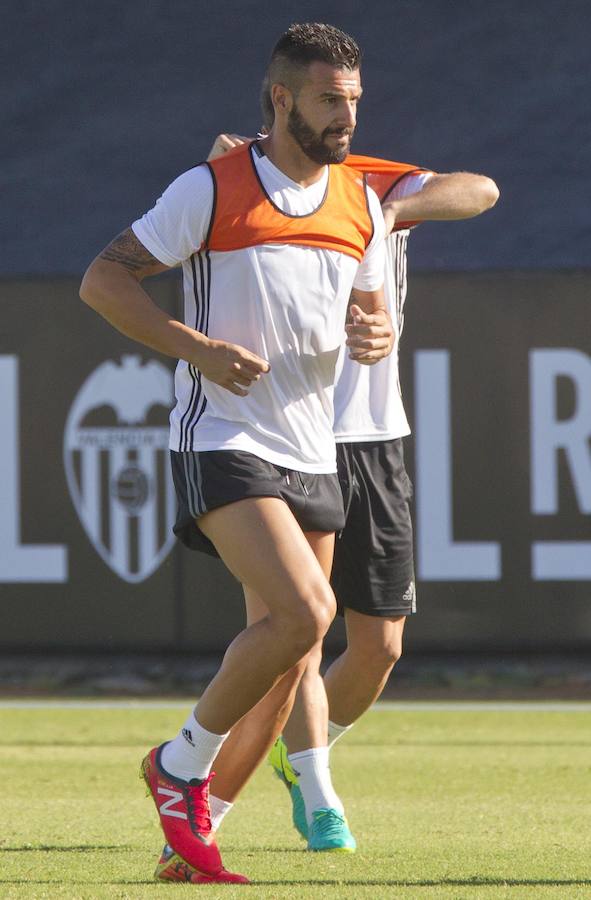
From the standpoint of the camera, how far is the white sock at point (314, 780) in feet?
17.1

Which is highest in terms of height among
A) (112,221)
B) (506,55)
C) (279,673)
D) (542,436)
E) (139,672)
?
(506,55)

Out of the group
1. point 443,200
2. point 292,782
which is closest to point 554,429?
point 443,200

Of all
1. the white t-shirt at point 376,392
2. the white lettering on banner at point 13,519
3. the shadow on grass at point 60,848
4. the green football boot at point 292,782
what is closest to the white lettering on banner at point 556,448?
the white lettering on banner at point 13,519

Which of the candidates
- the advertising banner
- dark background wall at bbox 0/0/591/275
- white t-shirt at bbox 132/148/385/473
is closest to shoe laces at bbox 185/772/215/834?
white t-shirt at bbox 132/148/385/473

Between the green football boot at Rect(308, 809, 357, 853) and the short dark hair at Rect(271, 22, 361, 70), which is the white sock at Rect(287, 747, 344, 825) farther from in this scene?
the short dark hair at Rect(271, 22, 361, 70)

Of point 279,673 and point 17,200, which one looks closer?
point 279,673

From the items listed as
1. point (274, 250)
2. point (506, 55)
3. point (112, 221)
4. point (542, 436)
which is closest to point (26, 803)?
point (274, 250)

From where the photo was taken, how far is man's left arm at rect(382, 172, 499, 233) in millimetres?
5621

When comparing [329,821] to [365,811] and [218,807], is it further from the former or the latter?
[365,811]

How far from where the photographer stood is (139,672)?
10633 millimetres

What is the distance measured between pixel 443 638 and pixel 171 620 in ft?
5.29

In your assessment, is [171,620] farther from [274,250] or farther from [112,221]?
[274,250]

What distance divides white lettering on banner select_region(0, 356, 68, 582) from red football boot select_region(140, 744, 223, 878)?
5897 mm

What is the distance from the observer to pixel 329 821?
5145mm
